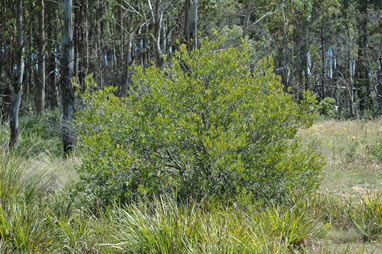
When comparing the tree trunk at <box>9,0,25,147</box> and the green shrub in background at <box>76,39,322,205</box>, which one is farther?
the tree trunk at <box>9,0,25,147</box>

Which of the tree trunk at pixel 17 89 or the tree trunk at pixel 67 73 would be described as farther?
the tree trunk at pixel 67 73

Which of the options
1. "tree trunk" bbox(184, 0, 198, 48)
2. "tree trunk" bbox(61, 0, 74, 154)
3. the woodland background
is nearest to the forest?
"tree trunk" bbox(184, 0, 198, 48)

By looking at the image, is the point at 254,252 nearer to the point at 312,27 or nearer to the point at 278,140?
the point at 278,140

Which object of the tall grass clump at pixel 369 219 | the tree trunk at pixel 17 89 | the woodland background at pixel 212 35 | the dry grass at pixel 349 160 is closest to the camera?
the tall grass clump at pixel 369 219

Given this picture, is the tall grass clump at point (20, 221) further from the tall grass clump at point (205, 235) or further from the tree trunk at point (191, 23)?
the tree trunk at point (191, 23)

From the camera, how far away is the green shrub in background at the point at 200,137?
4969 mm

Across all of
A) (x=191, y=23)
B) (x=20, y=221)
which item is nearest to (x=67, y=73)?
(x=191, y=23)

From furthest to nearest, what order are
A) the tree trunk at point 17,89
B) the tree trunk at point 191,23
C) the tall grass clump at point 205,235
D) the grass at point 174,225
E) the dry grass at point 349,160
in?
the tree trunk at point 17,89 → the tree trunk at point 191,23 → the dry grass at point 349,160 → the grass at point 174,225 → the tall grass clump at point 205,235

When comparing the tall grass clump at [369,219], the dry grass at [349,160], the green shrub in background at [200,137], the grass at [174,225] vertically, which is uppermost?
the green shrub in background at [200,137]

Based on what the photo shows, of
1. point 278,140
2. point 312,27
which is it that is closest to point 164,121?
point 278,140

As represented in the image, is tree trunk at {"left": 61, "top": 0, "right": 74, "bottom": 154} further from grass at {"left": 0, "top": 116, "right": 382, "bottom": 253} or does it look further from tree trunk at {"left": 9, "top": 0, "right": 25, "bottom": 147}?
grass at {"left": 0, "top": 116, "right": 382, "bottom": 253}

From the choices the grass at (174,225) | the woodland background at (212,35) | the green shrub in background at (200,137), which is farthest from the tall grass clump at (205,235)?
the woodland background at (212,35)

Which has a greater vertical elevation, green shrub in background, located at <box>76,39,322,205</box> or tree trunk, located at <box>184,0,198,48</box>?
tree trunk, located at <box>184,0,198,48</box>

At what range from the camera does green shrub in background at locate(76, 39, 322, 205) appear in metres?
4.97
